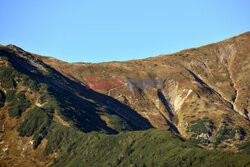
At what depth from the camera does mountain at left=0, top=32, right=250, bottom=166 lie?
76.1 m

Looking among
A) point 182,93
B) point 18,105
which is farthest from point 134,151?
point 182,93

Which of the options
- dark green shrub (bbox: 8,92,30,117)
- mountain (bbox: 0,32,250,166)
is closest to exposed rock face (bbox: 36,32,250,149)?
mountain (bbox: 0,32,250,166)

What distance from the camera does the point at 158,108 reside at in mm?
163000

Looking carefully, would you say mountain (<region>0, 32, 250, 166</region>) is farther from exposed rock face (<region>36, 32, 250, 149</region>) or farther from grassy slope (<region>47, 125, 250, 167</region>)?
exposed rock face (<region>36, 32, 250, 149</region>)

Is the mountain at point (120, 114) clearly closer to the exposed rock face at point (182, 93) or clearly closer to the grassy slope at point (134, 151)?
the grassy slope at point (134, 151)

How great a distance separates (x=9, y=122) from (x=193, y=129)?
92203 millimetres

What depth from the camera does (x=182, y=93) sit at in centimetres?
16988

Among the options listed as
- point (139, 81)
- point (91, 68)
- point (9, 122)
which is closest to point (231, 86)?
point (139, 81)

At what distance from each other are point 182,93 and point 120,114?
168ft

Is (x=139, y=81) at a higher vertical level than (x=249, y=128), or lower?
higher

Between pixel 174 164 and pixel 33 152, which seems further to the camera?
pixel 33 152

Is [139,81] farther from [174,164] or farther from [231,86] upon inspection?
[174,164]

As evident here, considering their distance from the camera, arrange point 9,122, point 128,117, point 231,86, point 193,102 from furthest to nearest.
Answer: point 231,86 → point 193,102 → point 128,117 → point 9,122

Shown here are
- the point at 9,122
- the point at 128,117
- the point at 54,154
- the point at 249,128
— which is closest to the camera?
the point at 54,154
